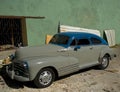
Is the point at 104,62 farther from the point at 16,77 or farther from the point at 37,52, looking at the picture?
A: the point at 16,77

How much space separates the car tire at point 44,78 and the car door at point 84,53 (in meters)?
1.15

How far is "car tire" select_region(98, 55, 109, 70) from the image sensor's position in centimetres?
865

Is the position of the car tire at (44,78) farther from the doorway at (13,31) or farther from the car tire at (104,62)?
the doorway at (13,31)

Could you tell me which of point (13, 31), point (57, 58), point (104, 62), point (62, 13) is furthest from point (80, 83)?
point (62, 13)

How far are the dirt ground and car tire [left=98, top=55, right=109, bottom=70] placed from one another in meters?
0.42

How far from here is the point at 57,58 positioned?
6.86 m

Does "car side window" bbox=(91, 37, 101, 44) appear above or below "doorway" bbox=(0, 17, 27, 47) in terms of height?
below

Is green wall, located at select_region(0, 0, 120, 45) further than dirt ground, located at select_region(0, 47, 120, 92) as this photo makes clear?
Yes

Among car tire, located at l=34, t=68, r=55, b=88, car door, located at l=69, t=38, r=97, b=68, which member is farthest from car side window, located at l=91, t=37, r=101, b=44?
car tire, located at l=34, t=68, r=55, b=88

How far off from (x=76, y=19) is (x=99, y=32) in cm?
210

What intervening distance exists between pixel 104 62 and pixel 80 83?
7.36 feet

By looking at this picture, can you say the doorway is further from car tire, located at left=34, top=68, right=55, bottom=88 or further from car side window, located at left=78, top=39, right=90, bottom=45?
car tire, located at left=34, top=68, right=55, bottom=88

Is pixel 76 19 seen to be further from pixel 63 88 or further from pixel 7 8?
pixel 63 88

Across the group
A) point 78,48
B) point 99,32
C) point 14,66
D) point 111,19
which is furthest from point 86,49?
point 111,19
